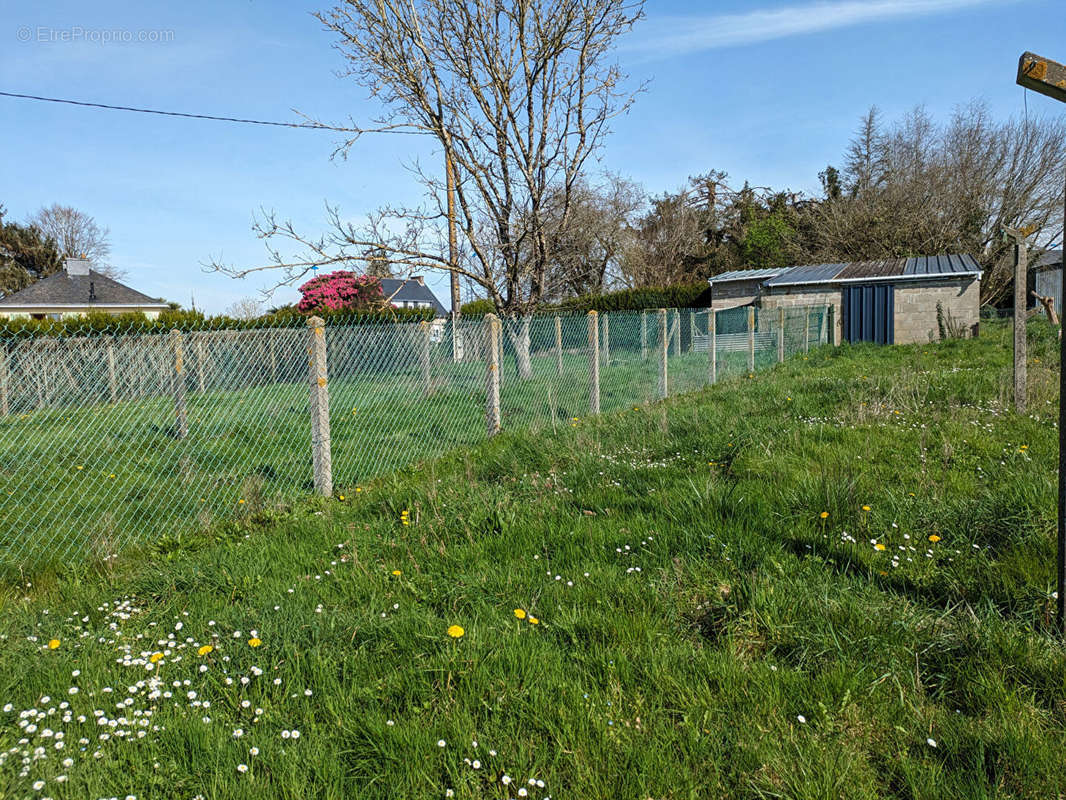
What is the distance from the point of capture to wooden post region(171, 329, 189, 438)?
6230mm

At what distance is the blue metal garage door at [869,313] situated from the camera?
19500mm

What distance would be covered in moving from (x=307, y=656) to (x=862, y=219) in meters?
32.4

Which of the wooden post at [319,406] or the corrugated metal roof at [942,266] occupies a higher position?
the corrugated metal roof at [942,266]

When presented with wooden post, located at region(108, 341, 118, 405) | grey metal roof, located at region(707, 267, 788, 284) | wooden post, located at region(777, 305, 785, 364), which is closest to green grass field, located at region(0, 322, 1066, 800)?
wooden post, located at region(108, 341, 118, 405)

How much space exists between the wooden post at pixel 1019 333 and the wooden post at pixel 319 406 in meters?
6.49

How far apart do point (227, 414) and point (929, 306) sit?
19.5m

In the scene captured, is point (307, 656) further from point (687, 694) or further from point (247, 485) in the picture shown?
point (247, 485)

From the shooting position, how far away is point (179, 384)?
6.70m

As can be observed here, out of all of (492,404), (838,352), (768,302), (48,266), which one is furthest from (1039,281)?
(48,266)

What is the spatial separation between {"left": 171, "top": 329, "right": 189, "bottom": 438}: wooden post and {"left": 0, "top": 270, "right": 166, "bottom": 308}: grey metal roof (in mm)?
33608

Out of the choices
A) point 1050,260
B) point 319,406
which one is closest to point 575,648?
point 319,406

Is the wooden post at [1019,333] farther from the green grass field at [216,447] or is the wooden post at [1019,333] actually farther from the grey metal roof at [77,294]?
the grey metal roof at [77,294]

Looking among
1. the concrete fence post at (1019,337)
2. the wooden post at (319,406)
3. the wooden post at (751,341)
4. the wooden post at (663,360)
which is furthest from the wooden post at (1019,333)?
the wooden post at (319,406)

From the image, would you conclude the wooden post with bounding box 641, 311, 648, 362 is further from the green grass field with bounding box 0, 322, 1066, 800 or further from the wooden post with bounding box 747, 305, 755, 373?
the green grass field with bounding box 0, 322, 1066, 800
